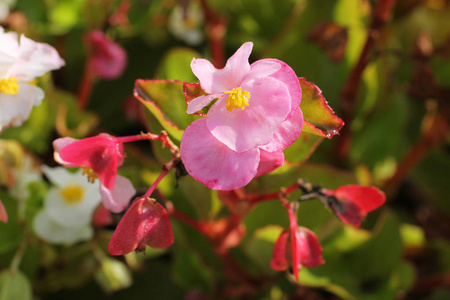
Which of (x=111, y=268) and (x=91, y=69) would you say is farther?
(x=91, y=69)

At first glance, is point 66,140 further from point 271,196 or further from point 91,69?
point 91,69

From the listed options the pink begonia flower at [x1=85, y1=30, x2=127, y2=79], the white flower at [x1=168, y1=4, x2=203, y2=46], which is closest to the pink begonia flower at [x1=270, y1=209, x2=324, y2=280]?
the pink begonia flower at [x1=85, y1=30, x2=127, y2=79]

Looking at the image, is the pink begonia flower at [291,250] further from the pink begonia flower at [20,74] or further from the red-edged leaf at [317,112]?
the pink begonia flower at [20,74]

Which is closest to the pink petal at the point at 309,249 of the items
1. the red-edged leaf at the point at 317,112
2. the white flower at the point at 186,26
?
the red-edged leaf at the point at 317,112

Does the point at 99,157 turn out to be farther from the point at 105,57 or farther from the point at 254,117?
the point at 105,57

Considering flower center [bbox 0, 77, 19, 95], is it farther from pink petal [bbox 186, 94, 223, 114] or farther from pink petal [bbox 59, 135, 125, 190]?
pink petal [bbox 186, 94, 223, 114]

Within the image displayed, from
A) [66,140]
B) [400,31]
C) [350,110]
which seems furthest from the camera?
[400,31]

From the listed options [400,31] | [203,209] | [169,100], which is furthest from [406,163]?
[169,100]

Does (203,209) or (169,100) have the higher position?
(169,100)
